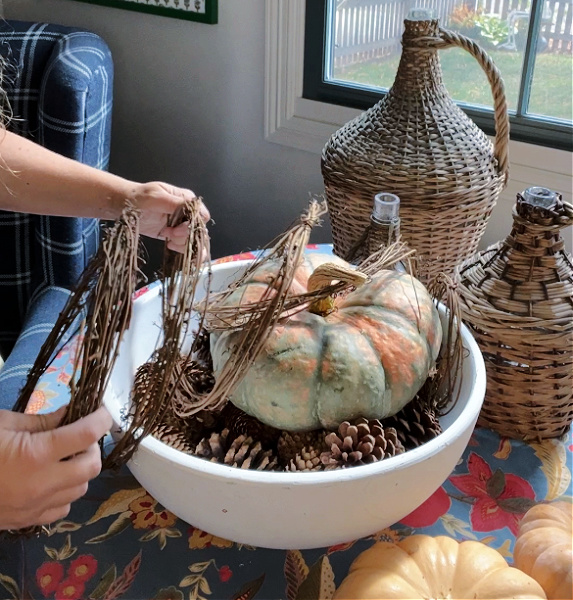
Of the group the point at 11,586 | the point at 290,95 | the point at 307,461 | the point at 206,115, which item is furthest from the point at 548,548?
the point at 206,115

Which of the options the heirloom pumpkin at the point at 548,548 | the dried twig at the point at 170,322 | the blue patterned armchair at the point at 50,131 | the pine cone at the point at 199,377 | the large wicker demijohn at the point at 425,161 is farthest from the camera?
the blue patterned armchair at the point at 50,131

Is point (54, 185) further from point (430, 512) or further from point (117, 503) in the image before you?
point (430, 512)

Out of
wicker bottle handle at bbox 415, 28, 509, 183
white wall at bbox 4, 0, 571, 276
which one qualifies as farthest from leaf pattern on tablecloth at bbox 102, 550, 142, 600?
white wall at bbox 4, 0, 571, 276

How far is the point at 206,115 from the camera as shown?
1.43m

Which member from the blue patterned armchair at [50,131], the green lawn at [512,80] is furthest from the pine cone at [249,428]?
the green lawn at [512,80]

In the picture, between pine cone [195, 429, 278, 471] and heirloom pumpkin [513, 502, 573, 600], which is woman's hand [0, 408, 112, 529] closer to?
pine cone [195, 429, 278, 471]

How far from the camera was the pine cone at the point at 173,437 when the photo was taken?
1.88ft

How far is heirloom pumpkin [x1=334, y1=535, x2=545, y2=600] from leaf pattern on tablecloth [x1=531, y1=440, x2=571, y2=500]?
14 cm

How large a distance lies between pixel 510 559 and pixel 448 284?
0.26 metres

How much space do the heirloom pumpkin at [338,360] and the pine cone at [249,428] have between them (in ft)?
0.07

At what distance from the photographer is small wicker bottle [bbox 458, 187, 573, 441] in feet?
2.16

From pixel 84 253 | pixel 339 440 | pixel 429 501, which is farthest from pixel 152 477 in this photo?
pixel 84 253

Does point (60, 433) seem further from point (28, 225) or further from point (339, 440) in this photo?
point (28, 225)

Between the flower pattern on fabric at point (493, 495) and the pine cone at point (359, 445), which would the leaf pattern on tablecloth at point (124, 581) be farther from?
the flower pattern on fabric at point (493, 495)
